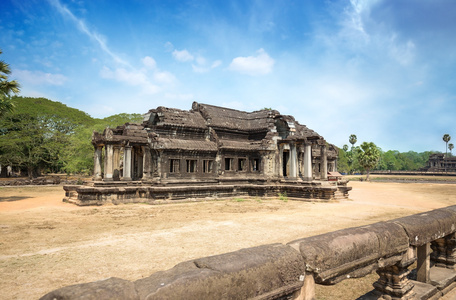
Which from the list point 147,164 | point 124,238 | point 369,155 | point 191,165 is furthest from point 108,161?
point 369,155

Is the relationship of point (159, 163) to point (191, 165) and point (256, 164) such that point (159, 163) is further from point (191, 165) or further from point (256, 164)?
point (256, 164)

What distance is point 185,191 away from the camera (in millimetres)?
18844

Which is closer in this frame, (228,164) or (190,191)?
(190,191)

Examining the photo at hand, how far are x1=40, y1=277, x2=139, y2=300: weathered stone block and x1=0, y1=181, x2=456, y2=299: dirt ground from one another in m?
3.78

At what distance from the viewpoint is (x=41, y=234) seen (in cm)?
935

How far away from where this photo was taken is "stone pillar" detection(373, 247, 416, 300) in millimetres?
4229

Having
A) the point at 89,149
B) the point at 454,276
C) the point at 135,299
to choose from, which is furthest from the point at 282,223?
the point at 89,149

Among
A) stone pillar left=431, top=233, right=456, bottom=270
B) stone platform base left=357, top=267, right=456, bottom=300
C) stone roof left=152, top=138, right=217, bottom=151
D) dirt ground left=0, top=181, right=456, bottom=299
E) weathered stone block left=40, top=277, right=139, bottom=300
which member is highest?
stone roof left=152, top=138, right=217, bottom=151

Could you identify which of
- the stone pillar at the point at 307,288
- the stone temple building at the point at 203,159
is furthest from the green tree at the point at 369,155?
the stone pillar at the point at 307,288

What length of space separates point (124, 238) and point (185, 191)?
10.0 metres

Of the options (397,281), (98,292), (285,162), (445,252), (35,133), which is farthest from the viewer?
(35,133)

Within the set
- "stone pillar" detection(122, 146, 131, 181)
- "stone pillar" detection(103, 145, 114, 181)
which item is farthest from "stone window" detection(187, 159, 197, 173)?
"stone pillar" detection(103, 145, 114, 181)

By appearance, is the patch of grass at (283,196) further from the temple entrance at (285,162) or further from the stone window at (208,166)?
the stone window at (208,166)

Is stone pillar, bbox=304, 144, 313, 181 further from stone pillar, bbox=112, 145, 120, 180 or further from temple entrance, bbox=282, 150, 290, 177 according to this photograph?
stone pillar, bbox=112, 145, 120, 180
